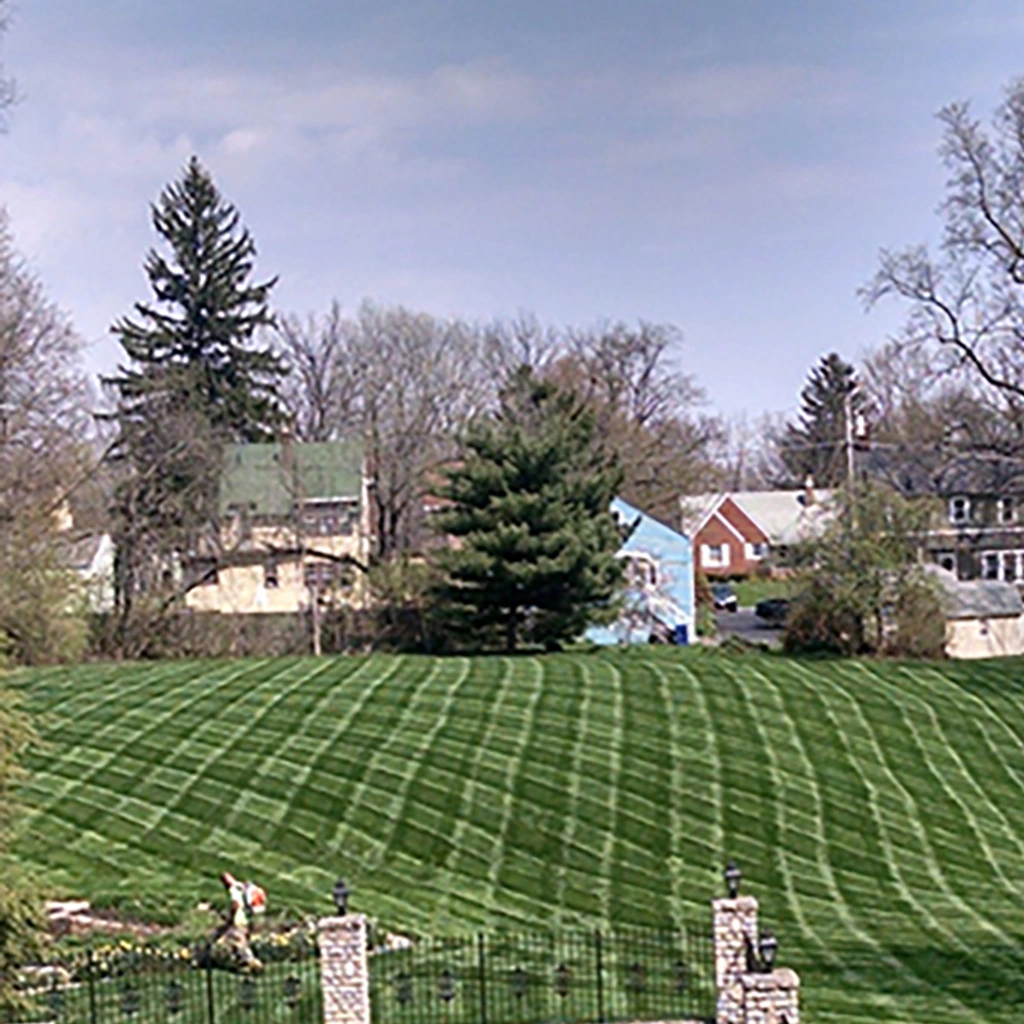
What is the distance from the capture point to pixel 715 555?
71.7 m

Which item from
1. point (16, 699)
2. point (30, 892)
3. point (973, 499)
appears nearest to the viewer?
point (30, 892)

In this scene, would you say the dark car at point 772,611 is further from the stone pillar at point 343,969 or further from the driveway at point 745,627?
the stone pillar at point 343,969

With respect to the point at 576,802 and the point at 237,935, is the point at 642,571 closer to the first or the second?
the point at 576,802

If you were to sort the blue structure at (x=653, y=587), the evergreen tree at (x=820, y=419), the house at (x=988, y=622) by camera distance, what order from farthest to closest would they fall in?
the evergreen tree at (x=820, y=419) < the house at (x=988, y=622) < the blue structure at (x=653, y=587)

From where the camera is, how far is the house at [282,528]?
42188 millimetres

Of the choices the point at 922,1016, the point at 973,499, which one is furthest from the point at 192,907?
the point at 973,499

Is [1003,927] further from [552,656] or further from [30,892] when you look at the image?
[552,656]

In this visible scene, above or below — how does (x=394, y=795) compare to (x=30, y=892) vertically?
below

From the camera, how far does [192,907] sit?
16094 millimetres

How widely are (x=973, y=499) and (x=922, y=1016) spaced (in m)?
48.3

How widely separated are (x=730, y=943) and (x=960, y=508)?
165 feet

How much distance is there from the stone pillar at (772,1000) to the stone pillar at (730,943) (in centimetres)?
159

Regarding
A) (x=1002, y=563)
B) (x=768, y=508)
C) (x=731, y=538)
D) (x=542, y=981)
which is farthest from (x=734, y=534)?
(x=542, y=981)

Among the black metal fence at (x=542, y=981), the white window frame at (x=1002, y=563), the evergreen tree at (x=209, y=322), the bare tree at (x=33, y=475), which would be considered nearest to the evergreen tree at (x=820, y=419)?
the white window frame at (x=1002, y=563)
